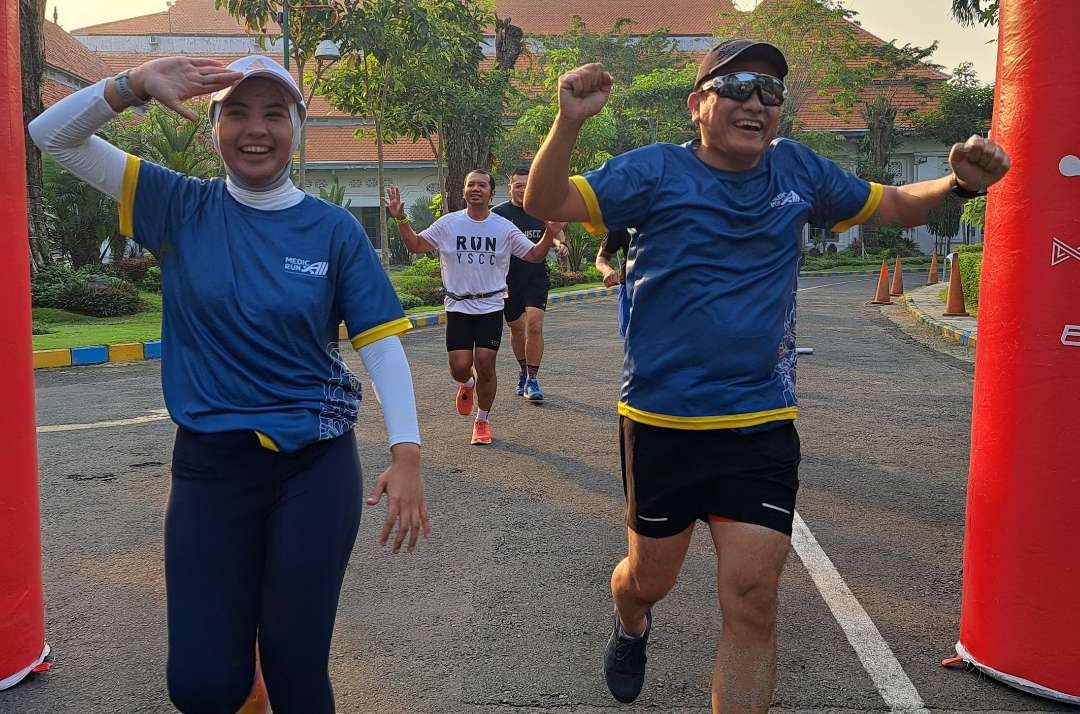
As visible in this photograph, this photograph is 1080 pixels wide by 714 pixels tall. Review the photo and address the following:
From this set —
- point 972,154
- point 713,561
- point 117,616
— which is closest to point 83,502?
point 117,616

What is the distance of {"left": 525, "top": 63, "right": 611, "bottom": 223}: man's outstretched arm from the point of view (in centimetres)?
292

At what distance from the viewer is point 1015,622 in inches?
144

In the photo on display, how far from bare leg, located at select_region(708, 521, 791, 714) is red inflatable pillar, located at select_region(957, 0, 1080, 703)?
3.59 feet

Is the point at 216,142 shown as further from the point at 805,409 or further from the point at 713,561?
the point at 805,409

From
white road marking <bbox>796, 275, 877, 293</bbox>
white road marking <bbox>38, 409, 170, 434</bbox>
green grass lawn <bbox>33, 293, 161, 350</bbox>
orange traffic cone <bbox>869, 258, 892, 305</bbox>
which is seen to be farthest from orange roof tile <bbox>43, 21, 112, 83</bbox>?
white road marking <bbox>38, 409, 170, 434</bbox>

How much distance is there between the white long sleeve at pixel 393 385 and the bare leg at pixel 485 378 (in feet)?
17.8

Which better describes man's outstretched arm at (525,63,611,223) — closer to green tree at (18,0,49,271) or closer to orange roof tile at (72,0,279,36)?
green tree at (18,0,49,271)

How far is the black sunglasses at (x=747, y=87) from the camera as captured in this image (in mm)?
3203

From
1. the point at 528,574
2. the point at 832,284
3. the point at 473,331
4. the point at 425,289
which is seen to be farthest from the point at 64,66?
the point at 528,574

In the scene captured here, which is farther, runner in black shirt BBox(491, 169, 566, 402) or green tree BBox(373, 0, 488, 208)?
green tree BBox(373, 0, 488, 208)

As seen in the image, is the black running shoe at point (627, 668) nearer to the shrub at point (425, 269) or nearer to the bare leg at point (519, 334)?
the bare leg at point (519, 334)

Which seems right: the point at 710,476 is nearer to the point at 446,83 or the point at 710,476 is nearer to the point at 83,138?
the point at 83,138

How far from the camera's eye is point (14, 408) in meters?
3.68

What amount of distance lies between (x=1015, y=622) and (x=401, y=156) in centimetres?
4481
